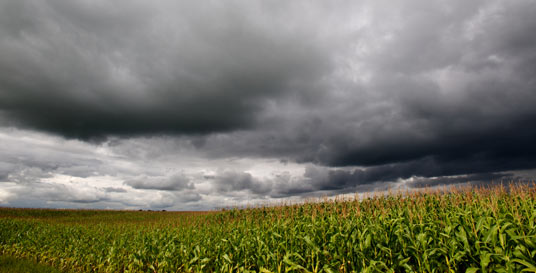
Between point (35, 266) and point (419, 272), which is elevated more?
point (419, 272)

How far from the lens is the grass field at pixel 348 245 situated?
7.79 meters

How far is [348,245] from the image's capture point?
383 inches

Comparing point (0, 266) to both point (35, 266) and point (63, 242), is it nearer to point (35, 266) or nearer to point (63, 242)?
point (35, 266)

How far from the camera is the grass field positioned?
7.79 meters

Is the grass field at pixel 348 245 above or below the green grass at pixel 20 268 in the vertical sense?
above

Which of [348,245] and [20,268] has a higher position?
[348,245]

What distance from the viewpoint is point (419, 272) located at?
26.2 feet

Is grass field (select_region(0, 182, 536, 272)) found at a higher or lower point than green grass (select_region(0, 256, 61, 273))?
higher

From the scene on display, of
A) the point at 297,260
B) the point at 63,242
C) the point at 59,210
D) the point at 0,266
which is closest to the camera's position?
the point at 297,260

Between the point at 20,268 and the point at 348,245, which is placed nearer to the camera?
the point at 348,245

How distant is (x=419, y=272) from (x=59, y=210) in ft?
230

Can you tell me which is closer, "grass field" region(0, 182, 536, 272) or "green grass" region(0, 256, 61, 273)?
"grass field" region(0, 182, 536, 272)

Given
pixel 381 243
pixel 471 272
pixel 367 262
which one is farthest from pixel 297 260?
pixel 471 272

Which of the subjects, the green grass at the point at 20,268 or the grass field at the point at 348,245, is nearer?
the grass field at the point at 348,245
